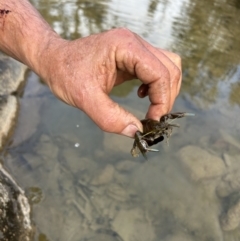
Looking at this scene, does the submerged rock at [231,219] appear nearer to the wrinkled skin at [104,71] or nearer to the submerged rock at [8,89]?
the wrinkled skin at [104,71]

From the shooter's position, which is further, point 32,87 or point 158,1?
point 158,1

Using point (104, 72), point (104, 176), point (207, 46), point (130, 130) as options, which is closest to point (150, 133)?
point (130, 130)

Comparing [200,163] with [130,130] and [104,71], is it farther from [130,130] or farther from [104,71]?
[104,71]

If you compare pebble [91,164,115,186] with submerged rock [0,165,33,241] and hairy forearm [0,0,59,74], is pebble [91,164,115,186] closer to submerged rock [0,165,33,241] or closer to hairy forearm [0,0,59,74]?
submerged rock [0,165,33,241]

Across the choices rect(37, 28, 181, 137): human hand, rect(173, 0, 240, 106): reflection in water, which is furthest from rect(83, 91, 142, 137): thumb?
rect(173, 0, 240, 106): reflection in water

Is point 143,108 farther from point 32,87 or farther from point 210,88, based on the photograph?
point 32,87

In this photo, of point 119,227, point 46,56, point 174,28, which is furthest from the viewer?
point 174,28

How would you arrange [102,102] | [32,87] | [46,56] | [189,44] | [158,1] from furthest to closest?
[158,1]
[189,44]
[32,87]
[46,56]
[102,102]

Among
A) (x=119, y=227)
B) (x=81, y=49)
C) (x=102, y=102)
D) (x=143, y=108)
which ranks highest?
(x=81, y=49)

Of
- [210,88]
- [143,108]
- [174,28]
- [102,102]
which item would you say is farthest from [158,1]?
[102,102]
